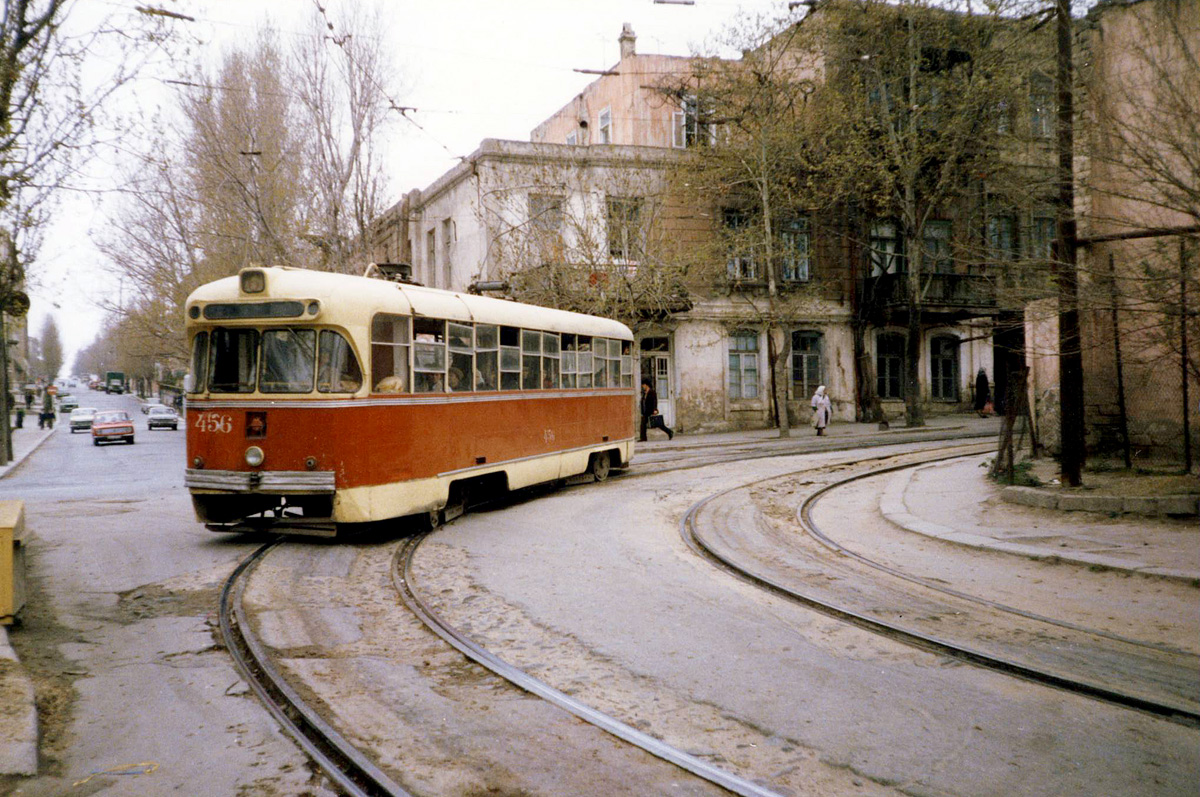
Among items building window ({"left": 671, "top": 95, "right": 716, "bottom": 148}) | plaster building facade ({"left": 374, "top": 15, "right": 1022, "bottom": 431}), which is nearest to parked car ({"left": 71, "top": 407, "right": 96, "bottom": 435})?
plaster building facade ({"left": 374, "top": 15, "right": 1022, "bottom": 431})

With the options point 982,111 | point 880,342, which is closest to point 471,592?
point 982,111

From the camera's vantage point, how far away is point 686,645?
20.6 feet

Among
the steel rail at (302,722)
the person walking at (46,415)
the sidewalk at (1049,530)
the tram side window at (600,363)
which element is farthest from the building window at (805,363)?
the person walking at (46,415)

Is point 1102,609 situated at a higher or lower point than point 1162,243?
lower

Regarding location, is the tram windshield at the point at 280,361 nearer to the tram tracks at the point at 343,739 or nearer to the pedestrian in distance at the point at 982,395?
the tram tracks at the point at 343,739

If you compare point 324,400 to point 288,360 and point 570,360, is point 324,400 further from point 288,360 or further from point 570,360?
point 570,360

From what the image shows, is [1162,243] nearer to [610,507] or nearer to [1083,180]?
→ [1083,180]

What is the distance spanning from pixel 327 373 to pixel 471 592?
324cm

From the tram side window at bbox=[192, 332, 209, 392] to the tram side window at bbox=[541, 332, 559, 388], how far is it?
528 cm

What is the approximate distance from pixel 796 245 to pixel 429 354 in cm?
2349

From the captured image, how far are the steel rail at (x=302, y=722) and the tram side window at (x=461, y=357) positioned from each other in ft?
16.1

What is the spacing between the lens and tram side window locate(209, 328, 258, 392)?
10008 mm

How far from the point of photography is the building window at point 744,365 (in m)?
31.8

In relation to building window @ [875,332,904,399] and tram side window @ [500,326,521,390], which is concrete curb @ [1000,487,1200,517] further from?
building window @ [875,332,904,399]
